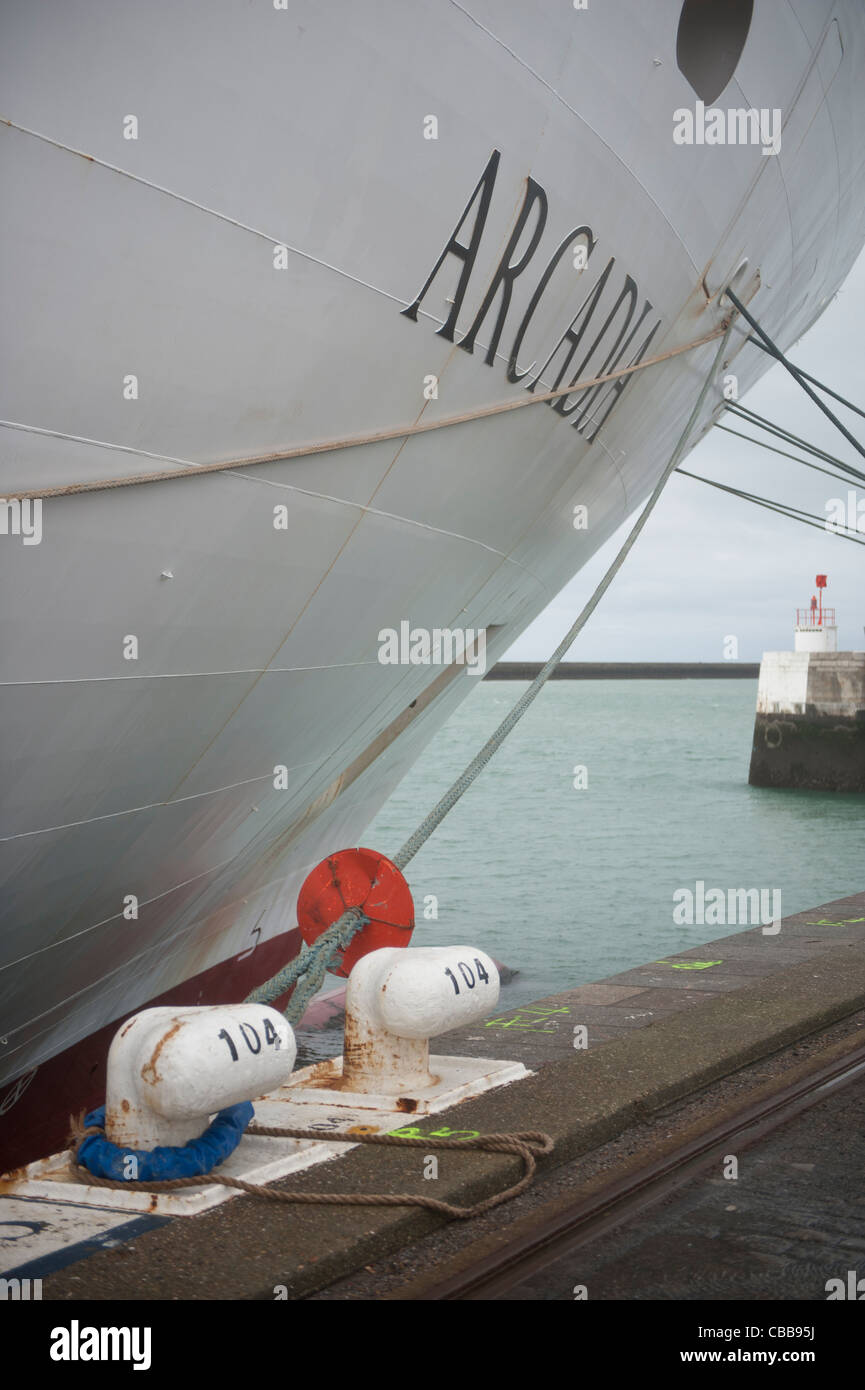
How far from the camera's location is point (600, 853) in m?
25.5

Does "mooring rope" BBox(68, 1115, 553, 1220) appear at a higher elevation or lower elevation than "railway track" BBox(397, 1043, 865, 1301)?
higher

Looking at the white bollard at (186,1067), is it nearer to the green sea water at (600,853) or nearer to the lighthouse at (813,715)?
the green sea water at (600,853)

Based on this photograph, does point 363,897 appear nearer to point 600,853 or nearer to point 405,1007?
point 405,1007

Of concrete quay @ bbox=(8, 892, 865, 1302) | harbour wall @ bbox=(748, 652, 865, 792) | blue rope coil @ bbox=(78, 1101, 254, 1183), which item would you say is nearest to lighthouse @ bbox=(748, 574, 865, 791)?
harbour wall @ bbox=(748, 652, 865, 792)

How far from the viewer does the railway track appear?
2.97m

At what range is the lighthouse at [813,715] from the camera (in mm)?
34938

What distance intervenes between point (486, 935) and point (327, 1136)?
13.0m

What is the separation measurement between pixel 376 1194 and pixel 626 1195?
73cm

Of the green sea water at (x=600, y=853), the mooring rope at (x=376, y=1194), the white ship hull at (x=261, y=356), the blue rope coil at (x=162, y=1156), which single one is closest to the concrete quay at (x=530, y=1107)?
the mooring rope at (x=376, y=1194)

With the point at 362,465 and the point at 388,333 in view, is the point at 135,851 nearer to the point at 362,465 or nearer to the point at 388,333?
the point at 362,465

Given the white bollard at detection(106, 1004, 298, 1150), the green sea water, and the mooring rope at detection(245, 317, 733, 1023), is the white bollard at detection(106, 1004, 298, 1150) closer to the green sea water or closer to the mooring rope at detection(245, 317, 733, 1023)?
the mooring rope at detection(245, 317, 733, 1023)

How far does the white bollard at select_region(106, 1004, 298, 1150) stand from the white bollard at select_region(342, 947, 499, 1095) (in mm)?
496

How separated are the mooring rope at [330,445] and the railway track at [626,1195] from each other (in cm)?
217
